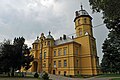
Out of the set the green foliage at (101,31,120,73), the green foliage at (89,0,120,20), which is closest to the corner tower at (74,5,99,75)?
the green foliage at (101,31,120,73)

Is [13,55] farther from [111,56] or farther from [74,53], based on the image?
[111,56]

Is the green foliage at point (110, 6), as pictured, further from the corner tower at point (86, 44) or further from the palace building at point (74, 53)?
the corner tower at point (86, 44)

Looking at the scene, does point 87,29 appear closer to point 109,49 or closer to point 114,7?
point 109,49

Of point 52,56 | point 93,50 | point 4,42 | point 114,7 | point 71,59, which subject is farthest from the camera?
point 52,56

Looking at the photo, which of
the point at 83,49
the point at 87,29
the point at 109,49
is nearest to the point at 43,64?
the point at 83,49

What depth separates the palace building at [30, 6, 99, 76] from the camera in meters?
44.2

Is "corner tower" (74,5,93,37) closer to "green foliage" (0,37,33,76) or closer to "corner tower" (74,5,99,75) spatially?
"corner tower" (74,5,99,75)

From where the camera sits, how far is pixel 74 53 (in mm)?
44344

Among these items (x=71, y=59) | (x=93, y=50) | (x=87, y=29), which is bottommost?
(x=71, y=59)

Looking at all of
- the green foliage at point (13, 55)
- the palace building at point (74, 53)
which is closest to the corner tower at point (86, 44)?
the palace building at point (74, 53)

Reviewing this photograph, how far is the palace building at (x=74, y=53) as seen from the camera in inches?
1742

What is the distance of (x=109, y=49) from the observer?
44.3 metres

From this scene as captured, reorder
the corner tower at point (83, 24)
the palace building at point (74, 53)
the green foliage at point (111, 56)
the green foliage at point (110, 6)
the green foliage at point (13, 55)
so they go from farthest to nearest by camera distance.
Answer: the corner tower at point (83, 24) → the palace building at point (74, 53) → the green foliage at point (111, 56) → the green foliage at point (13, 55) → the green foliage at point (110, 6)

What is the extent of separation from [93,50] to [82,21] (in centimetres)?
1020
